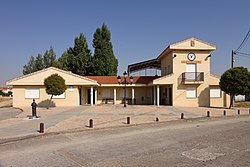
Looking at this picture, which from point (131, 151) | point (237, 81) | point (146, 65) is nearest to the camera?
point (131, 151)

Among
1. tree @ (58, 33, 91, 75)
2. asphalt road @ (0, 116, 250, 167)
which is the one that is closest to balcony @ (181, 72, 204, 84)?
asphalt road @ (0, 116, 250, 167)

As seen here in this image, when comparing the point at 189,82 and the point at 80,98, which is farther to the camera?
the point at 80,98

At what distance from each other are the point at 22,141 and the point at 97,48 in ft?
119

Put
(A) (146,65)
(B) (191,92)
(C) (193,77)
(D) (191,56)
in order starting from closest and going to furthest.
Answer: (C) (193,77)
(B) (191,92)
(D) (191,56)
(A) (146,65)

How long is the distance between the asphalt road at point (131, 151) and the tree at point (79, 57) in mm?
34363

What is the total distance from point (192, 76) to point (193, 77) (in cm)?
16

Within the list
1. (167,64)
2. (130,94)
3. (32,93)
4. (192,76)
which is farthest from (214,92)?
(32,93)

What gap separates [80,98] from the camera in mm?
29641

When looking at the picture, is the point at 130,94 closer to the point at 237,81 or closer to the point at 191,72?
the point at 191,72

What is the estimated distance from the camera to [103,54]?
43.1 metres

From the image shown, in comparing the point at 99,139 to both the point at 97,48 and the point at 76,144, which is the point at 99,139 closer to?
the point at 76,144

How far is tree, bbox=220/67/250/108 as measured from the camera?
78.4 feet

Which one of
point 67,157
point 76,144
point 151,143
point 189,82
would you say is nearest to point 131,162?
point 67,157

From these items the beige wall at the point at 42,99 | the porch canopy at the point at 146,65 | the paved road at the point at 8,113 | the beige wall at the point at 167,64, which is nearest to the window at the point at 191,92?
the beige wall at the point at 167,64
